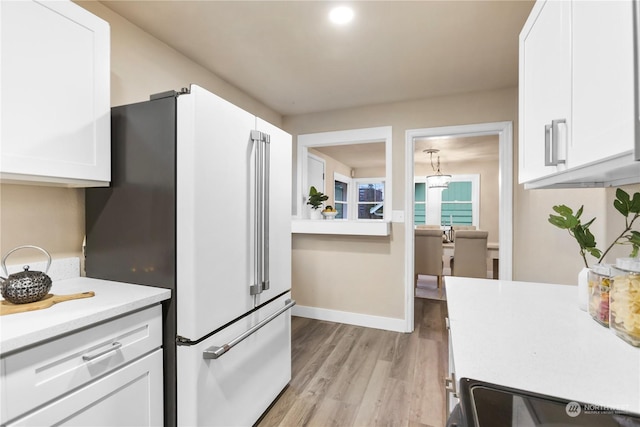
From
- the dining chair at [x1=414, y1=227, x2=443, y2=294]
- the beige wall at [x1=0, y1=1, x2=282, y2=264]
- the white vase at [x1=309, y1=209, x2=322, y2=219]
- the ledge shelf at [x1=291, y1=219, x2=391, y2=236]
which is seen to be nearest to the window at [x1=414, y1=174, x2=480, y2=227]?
the dining chair at [x1=414, y1=227, x2=443, y2=294]

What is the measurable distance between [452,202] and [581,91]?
6.33 meters

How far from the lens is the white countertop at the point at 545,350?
2.27 ft

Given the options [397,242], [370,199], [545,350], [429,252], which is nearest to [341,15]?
[545,350]

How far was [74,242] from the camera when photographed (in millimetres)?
1517

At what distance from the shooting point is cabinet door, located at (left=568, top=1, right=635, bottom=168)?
635mm

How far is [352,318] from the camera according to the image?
127 inches

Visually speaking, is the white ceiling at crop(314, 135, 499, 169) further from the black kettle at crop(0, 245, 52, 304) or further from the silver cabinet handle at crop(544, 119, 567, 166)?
the black kettle at crop(0, 245, 52, 304)

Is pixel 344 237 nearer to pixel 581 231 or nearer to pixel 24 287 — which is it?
pixel 581 231

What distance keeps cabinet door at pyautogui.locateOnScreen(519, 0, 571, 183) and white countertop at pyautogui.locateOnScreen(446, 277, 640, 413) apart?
55 cm

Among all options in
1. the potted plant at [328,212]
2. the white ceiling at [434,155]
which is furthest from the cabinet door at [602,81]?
the white ceiling at [434,155]

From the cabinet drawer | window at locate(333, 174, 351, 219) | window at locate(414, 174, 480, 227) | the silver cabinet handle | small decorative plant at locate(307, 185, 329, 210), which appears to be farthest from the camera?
window at locate(414, 174, 480, 227)

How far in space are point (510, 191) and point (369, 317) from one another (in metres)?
1.86

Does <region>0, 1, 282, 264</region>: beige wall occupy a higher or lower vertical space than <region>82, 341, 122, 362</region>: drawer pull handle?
higher

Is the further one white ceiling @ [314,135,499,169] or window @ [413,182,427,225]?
window @ [413,182,427,225]
